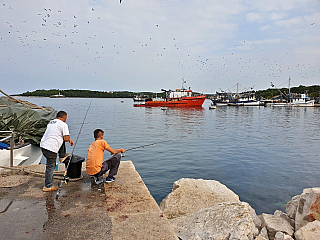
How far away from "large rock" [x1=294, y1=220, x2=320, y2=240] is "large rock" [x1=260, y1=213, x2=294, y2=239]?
27 cm

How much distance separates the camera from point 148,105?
8400 cm

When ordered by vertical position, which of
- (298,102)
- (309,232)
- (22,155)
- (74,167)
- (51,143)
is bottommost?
(309,232)

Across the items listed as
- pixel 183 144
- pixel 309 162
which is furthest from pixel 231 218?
pixel 183 144

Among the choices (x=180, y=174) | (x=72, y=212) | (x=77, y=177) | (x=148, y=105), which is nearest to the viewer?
(x=72, y=212)

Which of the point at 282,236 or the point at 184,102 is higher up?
the point at 184,102

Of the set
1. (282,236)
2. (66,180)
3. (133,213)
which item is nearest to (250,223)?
(282,236)

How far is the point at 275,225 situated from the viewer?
469 cm

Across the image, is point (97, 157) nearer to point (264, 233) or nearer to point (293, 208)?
point (264, 233)

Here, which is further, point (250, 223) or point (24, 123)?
point (24, 123)

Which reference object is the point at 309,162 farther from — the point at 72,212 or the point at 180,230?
the point at 72,212

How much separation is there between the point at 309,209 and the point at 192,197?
2.53 m

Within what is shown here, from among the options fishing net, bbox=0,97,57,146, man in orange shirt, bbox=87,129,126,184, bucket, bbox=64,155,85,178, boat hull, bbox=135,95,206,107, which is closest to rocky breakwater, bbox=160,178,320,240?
man in orange shirt, bbox=87,129,126,184

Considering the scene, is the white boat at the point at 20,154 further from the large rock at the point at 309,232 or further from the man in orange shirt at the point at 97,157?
the large rock at the point at 309,232

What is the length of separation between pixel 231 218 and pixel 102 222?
218 centimetres
